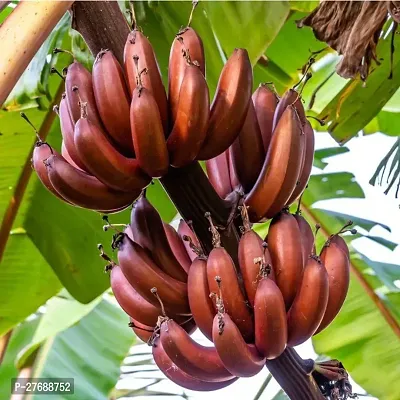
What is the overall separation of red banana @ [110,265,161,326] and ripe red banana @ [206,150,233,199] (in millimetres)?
162

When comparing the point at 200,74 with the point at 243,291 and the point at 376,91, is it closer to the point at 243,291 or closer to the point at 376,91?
the point at 243,291

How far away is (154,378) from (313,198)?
866mm

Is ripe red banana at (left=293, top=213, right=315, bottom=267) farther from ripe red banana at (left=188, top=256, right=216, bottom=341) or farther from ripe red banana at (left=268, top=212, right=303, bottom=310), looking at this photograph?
ripe red banana at (left=188, top=256, right=216, bottom=341)

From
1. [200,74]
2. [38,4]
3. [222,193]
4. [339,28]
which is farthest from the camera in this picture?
[339,28]

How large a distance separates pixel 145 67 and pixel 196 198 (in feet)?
0.51

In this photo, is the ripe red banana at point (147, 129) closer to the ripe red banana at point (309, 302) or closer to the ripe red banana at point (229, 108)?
the ripe red banana at point (229, 108)

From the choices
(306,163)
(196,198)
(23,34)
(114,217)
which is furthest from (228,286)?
(114,217)

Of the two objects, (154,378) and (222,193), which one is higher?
(222,193)

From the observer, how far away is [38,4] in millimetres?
527

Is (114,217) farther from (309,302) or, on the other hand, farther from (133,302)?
(309,302)

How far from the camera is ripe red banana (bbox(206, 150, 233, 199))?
0.76 meters

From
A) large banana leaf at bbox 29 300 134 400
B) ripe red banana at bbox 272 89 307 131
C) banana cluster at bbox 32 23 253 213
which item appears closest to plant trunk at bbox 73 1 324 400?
banana cluster at bbox 32 23 253 213

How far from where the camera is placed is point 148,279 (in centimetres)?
68

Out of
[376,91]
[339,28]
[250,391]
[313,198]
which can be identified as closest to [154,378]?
[250,391]
